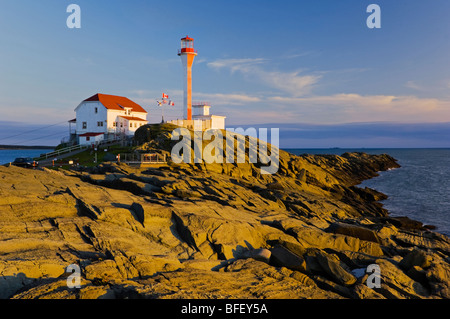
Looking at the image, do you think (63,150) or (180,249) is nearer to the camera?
(180,249)

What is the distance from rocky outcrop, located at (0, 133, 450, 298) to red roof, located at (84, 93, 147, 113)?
48634 mm

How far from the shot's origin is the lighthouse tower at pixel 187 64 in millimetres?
64062

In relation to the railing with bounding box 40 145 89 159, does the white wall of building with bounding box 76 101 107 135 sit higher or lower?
higher

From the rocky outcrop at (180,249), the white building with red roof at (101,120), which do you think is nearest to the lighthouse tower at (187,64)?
the white building with red roof at (101,120)

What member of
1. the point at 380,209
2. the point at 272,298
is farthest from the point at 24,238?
the point at 380,209

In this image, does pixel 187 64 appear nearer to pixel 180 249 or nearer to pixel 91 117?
pixel 91 117

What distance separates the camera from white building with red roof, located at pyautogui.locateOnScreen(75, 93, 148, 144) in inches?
2724

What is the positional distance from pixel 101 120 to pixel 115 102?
6.85 meters

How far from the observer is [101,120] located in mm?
70125
